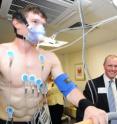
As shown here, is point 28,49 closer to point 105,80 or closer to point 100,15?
point 105,80

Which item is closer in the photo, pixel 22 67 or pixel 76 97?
pixel 76 97

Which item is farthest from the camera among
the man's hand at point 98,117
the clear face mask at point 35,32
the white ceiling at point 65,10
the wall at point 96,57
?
the wall at point 96,57

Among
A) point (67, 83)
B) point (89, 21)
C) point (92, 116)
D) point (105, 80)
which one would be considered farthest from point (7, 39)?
point (92, 116)

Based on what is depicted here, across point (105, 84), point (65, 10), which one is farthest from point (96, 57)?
point (65, 10)

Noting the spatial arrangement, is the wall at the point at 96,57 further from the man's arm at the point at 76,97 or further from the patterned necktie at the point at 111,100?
the man's arm at the point at 76,97

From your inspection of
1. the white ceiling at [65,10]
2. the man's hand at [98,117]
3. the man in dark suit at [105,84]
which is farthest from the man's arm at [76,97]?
the man in dark suit at [105,84]

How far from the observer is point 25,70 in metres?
1.46

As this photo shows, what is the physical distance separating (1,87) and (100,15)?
2045 mm

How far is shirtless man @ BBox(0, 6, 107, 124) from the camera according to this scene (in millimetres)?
1383

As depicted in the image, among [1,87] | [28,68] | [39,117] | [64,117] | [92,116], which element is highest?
[28,68]

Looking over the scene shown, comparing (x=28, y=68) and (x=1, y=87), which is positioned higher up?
(x=28, y=68)

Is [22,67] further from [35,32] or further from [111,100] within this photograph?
[111,100]

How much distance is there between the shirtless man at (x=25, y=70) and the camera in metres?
1.38

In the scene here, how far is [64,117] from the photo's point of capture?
19.1ft
